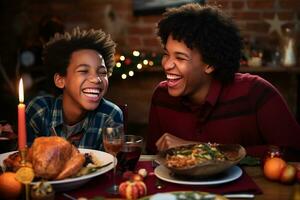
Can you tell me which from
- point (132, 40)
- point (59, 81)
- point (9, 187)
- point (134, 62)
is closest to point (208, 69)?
point (59, 81)

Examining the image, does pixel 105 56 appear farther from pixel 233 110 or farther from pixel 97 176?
pixel 97 176

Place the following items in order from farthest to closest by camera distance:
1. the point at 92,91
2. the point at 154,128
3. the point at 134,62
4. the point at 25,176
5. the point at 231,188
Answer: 1. the point at 134,62
2. the point at 154,128
3. the point at 92,91
4. the point at 231,188
5. the point at 25,176

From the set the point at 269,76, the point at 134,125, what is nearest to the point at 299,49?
the point at 269,76

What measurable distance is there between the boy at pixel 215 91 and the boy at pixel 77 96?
0.83 feet

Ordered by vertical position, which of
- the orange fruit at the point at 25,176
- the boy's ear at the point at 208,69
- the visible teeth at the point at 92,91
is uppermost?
the boy's ear at the point at 208,69

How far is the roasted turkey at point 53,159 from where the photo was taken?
132 centimetres

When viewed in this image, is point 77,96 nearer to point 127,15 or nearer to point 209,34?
point 209,34

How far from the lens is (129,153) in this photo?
1530 millimetres

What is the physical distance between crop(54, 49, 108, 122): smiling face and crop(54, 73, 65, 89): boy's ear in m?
0.05

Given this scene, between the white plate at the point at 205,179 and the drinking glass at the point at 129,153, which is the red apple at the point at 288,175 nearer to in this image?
the white plate at the point at 205,179

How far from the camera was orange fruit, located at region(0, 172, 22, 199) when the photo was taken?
50.5 inches

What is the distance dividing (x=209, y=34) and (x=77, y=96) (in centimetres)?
61

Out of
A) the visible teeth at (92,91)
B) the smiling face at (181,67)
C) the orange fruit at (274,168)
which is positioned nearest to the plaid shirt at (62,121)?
the visible teeth at (92,91)

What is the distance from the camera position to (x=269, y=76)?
3.99 m
